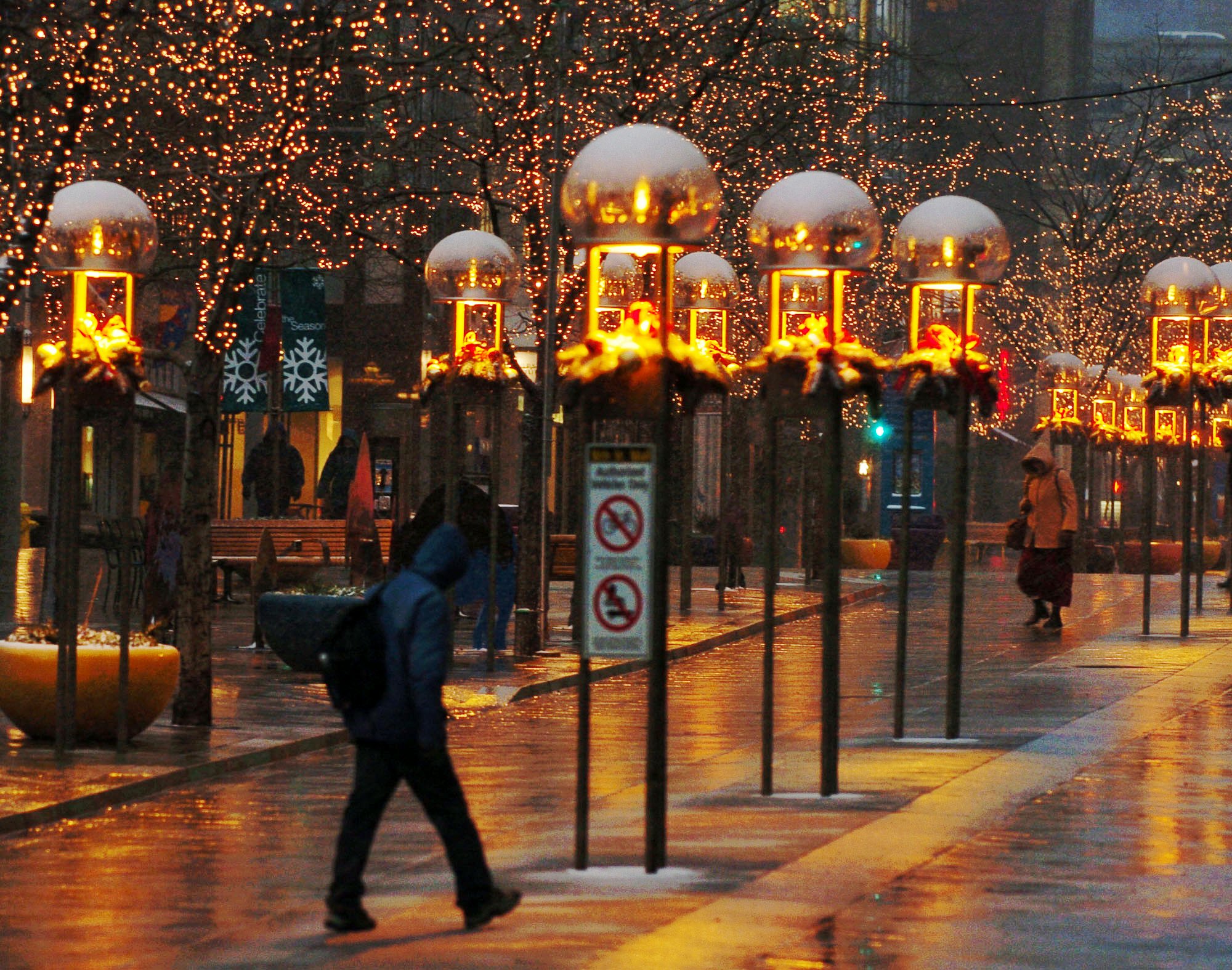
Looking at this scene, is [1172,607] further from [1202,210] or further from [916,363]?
[1202,210]

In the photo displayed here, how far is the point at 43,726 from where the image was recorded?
49.4 ft

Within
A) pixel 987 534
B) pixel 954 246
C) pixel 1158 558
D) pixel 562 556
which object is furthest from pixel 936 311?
pixel 987 534

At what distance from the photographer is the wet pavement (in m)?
8.29

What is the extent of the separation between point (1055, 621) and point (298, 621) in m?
10.5

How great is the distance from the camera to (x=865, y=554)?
147 feet

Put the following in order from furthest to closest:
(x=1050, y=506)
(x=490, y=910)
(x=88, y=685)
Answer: (x=1050, y=506) → (x=88, y=685) → (x=490, y=910)

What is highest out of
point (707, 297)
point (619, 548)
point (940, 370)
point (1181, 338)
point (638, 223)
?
point (707, 297)

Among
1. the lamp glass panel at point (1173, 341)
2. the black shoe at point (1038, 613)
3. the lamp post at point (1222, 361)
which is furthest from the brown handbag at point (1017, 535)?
the lamp glass panel at point (1173, 341)

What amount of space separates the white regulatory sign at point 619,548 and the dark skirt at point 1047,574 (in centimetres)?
1711

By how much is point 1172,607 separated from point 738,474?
7977 millimetres

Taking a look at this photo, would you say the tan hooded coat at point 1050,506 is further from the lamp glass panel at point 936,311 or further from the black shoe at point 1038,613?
the lamp glass panel at point 936,311

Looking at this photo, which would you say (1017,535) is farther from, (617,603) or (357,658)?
(357,658)

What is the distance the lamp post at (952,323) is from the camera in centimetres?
1455

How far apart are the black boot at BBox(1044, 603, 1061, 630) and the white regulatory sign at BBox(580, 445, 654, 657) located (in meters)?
17.5
